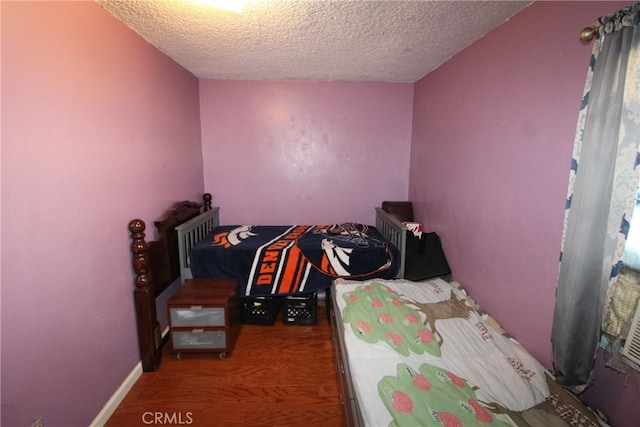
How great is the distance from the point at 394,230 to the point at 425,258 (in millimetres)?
372

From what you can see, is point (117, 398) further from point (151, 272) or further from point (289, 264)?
point (289, 264)

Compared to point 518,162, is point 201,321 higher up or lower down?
lower down

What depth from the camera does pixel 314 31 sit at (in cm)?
191

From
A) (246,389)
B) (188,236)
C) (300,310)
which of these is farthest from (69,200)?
(300,310)

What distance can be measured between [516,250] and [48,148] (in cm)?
245

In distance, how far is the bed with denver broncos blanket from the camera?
1.18 meters

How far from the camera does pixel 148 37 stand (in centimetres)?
202

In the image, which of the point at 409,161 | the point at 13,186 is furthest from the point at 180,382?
the point at 409,161

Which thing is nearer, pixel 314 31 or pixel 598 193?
pixel 598 193

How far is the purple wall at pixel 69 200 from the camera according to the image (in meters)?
1.13

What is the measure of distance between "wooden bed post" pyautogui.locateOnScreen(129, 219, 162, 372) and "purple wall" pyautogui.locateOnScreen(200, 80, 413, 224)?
1539 millimetres

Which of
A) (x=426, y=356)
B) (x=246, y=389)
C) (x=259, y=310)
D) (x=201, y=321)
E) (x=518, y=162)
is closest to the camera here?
(x=426, y=356)

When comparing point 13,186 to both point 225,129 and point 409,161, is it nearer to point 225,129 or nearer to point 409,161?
point 225,129

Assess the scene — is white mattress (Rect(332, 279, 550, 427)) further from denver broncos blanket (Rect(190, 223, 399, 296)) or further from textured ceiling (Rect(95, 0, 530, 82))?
textured ceiling (Rect(95, 0, 530, 82))
